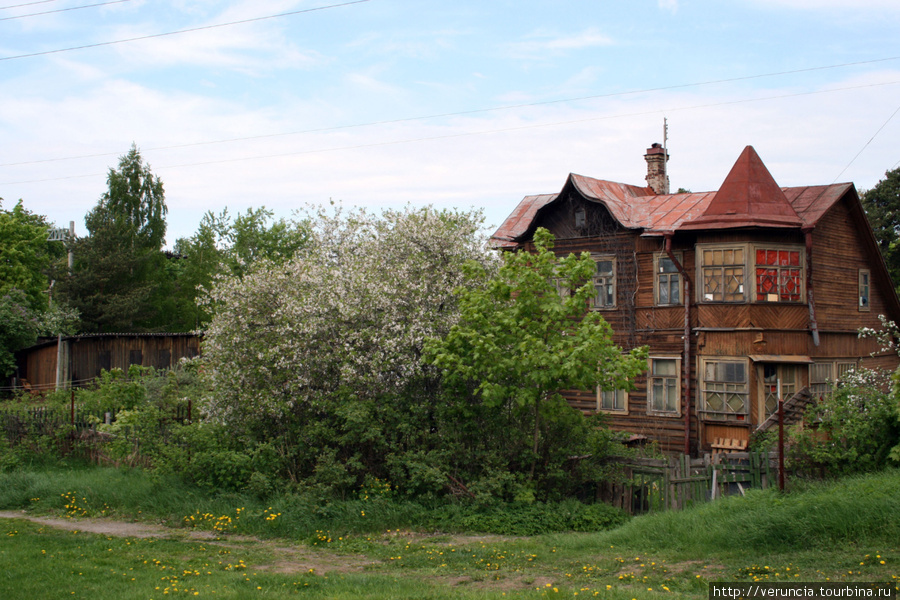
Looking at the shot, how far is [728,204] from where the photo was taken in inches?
821

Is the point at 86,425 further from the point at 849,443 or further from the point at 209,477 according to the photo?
the point at 849,443

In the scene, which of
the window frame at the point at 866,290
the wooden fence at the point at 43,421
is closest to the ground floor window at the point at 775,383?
the window frame at the point at 866,290

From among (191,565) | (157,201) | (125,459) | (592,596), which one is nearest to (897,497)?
(592,596)

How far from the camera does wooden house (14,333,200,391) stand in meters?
32.2

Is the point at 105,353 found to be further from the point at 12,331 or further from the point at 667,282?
the point at 667,282

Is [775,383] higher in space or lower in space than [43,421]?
higher

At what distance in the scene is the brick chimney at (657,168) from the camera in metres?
26.5

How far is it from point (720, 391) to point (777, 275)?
3.42 m

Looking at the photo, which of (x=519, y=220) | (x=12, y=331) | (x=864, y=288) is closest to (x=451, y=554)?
(x=519, y=220)

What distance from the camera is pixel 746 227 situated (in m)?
20.2

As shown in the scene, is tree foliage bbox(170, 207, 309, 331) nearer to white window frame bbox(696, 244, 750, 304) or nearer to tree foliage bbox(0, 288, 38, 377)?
tree foliage bbox(0, 288, 38, 377)

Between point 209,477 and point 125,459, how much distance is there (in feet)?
10.9

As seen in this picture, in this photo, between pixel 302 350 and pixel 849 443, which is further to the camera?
pixel 302 350

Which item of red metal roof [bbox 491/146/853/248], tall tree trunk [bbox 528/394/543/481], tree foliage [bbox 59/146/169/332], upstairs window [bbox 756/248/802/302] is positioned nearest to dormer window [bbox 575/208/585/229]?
red metal roof [bbox 491/146/853/248]
